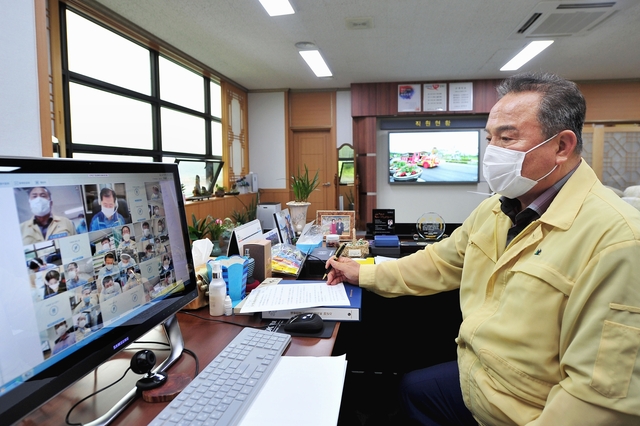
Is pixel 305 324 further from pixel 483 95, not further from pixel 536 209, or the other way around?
pixel 483 95

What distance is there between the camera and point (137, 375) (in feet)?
3.03

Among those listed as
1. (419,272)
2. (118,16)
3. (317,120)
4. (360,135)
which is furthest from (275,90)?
(419,272)

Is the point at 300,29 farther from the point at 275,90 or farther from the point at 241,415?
the point at 241,415

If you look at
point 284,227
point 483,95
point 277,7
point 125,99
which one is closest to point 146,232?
point 284,227

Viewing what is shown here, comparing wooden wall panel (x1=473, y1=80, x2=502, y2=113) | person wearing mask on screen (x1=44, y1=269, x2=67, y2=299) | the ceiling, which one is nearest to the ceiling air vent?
the ceiling

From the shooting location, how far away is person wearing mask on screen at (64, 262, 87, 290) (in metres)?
0.69

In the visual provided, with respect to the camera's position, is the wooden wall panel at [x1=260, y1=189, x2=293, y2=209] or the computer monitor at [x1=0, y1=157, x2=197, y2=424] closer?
the computer monitor at [x1=0, y1=157, x2=197, y2=424]

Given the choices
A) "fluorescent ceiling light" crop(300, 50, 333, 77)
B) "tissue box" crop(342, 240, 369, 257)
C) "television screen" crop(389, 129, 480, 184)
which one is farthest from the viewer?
"television screen" crop(389, 129, 480, 184)

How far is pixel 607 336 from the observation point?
801mm

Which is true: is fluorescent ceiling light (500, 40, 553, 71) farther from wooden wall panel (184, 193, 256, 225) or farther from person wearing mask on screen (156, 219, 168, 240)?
person wearing mask on screen (156, 219, 168, 240)

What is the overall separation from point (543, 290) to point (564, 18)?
3973 millimetres

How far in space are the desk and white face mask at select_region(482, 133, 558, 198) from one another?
2.28ft

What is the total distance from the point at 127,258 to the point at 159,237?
0.41 ft

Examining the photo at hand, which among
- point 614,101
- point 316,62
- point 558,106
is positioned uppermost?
point 316,62
